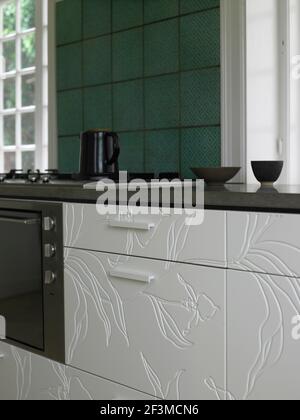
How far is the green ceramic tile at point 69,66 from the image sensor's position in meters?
2.51

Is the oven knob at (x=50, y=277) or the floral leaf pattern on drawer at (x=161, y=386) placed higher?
the oven knob at (x=50, y=277)

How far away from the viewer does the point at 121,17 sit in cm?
229

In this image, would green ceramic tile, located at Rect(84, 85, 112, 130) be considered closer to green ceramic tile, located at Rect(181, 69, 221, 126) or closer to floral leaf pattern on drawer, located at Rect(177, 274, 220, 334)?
green ceramic tile, located at Rect(181, 69, 221, 126)

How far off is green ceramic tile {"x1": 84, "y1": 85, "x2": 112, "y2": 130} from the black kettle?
0.47 meters

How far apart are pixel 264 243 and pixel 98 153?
Answer: 0.92 meters

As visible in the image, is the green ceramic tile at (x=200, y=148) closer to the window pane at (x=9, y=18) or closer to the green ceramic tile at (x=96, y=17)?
the green ceramic tile at (x=96, y=17)

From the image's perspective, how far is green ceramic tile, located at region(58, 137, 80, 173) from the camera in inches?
101

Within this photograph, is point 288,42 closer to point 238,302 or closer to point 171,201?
point 171,201

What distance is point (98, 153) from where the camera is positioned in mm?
1909

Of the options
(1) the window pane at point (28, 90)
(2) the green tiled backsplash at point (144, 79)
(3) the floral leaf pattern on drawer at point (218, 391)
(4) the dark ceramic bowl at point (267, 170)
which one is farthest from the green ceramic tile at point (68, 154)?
(3) the floral leaf pattern on drawer at point (218, 391)

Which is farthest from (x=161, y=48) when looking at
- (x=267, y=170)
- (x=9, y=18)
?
(x=9, y=18)

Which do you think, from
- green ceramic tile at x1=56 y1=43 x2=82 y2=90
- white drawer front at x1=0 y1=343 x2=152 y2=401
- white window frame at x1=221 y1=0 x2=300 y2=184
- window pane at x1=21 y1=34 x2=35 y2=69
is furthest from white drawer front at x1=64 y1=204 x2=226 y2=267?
window pane at x1=21 y1=34 x2=35 y2=69

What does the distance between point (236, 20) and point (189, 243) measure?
101 centimetres

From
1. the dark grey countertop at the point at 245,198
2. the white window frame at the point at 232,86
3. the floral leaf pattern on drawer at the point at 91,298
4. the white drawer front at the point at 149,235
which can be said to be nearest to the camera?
the dark grey countertop at the point at 245,198
